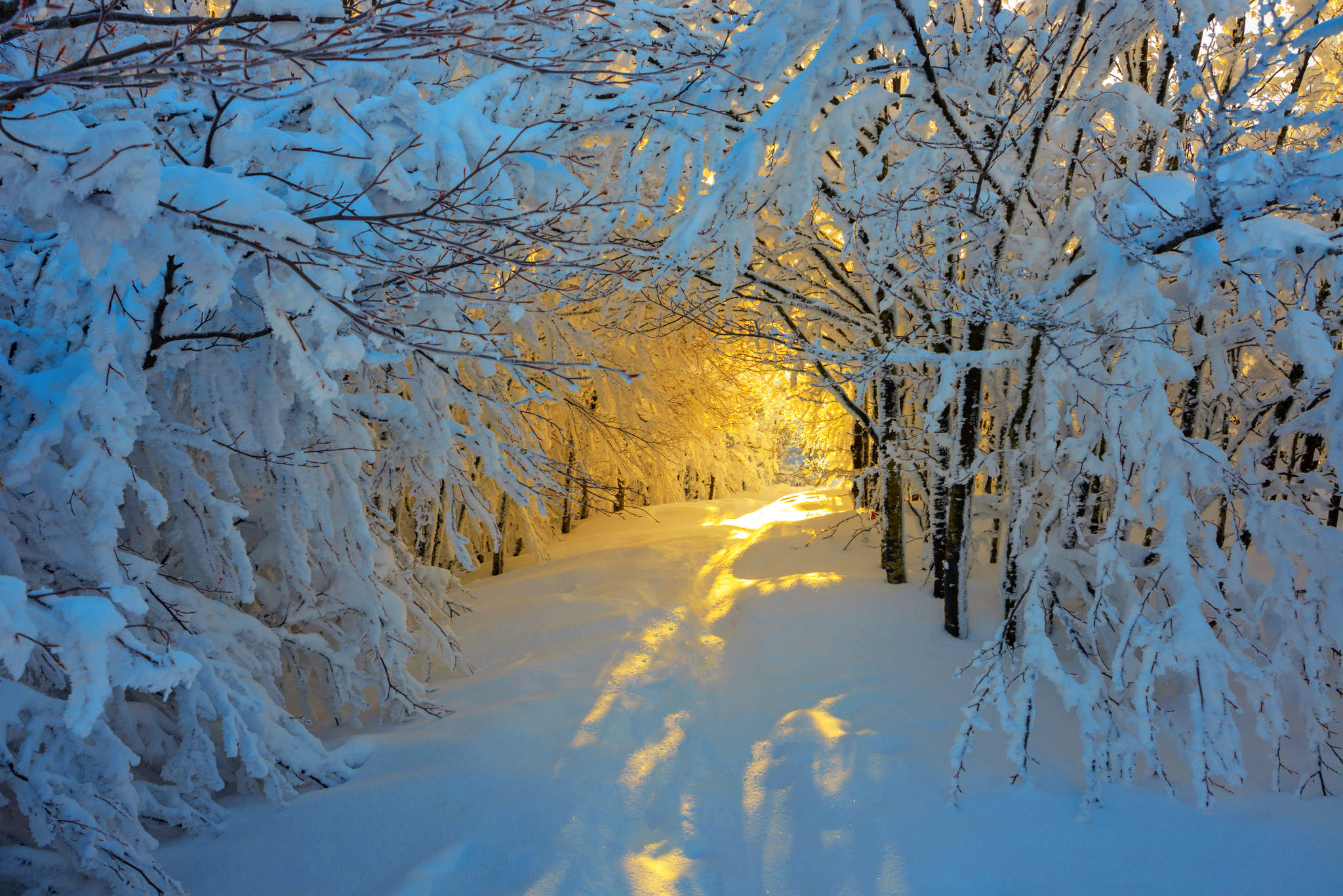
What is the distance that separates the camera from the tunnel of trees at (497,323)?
2.19 m

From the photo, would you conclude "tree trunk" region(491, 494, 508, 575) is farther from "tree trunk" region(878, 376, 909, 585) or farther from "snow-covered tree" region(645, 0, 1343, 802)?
"snow-covered tree" region(645, 0, 1343, 802)

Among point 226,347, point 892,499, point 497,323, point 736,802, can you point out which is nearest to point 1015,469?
point 892,499

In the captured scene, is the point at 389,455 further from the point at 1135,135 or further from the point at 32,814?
the point at 1135,135

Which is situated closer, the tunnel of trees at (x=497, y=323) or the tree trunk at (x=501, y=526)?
the tunnel of trees at (x=497, y=323)

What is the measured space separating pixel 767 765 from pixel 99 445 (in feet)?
10.8

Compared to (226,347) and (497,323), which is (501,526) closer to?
(497,323)

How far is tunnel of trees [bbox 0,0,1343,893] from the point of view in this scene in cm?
219

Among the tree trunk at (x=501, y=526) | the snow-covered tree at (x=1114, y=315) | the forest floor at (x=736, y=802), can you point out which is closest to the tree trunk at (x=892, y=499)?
the snow-covered tree at (x=1114, y=315)

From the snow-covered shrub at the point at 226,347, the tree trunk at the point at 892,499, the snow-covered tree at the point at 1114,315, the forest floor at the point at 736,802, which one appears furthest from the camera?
the tree trunk at the point at 892,499

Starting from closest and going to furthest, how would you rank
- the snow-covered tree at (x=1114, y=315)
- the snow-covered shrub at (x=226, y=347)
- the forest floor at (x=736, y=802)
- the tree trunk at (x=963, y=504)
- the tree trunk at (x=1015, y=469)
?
the snow-covered shrub at (x=226, y=347), the forest floor at (x=736, y=802), the snow-covered tree at (x=1114, y=315), the tree trunk at (x=1015, y=469), the tree trunk at (x=963, y=504)

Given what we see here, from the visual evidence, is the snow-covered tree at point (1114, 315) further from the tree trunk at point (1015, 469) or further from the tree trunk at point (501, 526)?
the tree trunk at point (501, 526)

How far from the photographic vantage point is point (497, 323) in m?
5.01

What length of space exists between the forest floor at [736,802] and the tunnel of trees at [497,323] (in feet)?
0.87

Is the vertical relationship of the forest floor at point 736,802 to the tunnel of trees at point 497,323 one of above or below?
below
